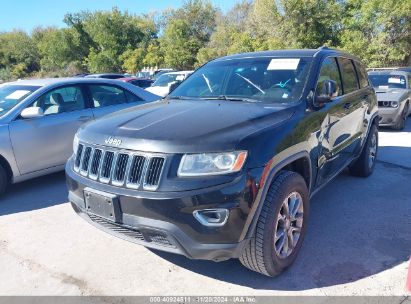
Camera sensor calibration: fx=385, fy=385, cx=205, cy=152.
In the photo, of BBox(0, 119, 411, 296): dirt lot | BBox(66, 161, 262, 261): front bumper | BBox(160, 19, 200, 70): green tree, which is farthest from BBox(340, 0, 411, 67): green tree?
BBox(66, 161, 262, 261): front bumper

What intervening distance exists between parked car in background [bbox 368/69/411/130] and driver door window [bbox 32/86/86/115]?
7.08 meters

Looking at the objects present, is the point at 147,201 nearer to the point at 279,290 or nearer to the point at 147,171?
the point at 147,171

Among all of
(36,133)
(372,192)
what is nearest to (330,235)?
(372,192)

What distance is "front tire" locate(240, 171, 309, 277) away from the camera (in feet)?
9.23

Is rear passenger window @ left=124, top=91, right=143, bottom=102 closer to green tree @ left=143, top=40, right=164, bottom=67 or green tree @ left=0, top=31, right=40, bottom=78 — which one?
green tree @ left=143, top=40, right=164, bottom=67

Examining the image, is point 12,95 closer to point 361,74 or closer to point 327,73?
point 327,73

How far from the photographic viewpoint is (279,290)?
299 cm

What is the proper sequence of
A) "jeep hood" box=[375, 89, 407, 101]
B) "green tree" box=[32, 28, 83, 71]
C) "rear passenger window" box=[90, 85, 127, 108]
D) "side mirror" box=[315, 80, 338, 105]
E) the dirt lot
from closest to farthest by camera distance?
the dirt lot, "side mirror" box=[315, 80, 338, 105], "rear passenger window" box=[90, 85, 127, 108], "jeep hood" box=[375, 89, 407, 101], "green tree" box=[32, 28, 83, 71]

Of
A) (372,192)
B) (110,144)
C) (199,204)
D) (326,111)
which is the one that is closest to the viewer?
(199,204)

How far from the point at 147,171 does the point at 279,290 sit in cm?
139

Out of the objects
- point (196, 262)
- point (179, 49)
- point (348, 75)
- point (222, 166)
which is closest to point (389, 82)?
point (348, 75)

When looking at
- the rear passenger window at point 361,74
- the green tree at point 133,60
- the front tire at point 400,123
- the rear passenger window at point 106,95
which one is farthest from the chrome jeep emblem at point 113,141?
the green tree at point 133,60

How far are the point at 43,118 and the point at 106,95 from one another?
117 centimetres

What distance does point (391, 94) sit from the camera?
9609 millimetres
